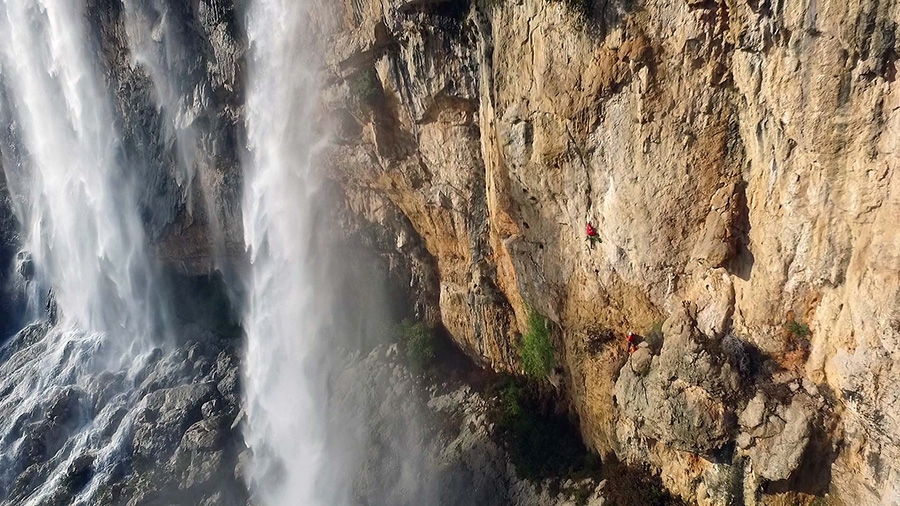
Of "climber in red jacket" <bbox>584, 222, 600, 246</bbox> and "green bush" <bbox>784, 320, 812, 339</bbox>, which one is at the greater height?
"climber in red jacket" <bbox>584, 222, 600, 246</bbox>

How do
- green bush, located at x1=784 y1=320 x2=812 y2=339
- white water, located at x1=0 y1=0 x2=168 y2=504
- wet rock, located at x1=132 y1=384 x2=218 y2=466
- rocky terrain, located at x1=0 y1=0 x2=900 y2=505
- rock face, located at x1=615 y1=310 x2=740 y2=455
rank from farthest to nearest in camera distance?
white water, located at x1=0 y1=0 x2=168 y2=504 → wet rock, located at x1=132 y1=384 x2=218 y2=466 → rock face, located at x1=615 y1=310 x2=740 y2=455 → green bush, located at x1=784 y1=320 x2=812 y2=339 → rocky terrain, located at x1=0 y1=0 x2=900 y2=505

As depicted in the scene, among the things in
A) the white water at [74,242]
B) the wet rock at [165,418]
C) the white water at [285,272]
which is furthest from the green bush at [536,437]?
the white water at [74,242]

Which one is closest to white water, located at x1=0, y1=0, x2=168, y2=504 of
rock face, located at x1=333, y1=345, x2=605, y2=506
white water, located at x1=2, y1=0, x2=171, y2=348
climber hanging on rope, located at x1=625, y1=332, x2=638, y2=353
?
white water, located at x1=2, y1=0, x2=171, y2=348

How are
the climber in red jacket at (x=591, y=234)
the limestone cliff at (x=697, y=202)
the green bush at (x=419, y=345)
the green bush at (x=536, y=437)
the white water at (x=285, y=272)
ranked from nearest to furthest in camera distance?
the limestone cliff at (x=697, y=202)
the climber in red jacket at (x=591, y=234)
the green bush at (x=536, y=437)
the white water at (x=285, y=272)
the green bush at (x=419, y=345)

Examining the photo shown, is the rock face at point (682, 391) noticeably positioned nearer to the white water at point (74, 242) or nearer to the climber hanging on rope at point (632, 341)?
the climber hanging on rope at point (632, 341)

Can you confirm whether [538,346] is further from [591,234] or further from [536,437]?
[591,234]

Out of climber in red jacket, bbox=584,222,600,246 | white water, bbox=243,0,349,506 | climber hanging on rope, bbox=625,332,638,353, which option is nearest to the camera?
climber in red jacket, bbox=584,222,600,246

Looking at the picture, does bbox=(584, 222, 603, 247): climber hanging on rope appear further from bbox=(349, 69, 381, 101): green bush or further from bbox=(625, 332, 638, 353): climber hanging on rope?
bbox=(349, 69, 381, 101): green bush
